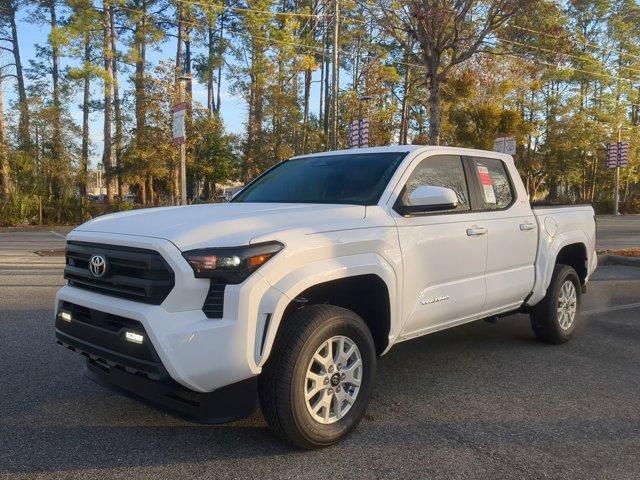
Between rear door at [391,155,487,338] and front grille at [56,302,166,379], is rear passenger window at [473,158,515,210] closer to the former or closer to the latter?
rear door at [391,155,487,338]

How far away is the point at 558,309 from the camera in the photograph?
575cm

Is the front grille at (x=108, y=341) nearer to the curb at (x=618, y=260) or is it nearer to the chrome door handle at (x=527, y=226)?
the chrome door handle at (x=527, y=226)

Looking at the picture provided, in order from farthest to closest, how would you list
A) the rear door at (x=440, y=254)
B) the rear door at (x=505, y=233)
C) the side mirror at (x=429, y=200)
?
the rear door at (x=505, y=233) < the rear door at (x=440, y=254) < the side mirror at (x=429, y=200)

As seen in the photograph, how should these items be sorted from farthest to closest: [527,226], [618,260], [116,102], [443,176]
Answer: [116,102] < [618,260] < [527,226] < [443,176]

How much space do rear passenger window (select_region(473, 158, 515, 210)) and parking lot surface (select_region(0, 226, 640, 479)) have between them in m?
1.45

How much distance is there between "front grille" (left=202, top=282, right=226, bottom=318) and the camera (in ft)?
9.93

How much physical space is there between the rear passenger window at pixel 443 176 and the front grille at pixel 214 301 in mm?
1778

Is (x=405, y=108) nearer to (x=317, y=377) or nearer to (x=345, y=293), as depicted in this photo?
(x=345, y=293)

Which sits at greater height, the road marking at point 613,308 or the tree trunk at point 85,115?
the tree trunk at point 85,115

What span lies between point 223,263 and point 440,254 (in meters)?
1.78

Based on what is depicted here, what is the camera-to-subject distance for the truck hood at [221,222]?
3119 mm

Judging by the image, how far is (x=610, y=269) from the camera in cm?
1162

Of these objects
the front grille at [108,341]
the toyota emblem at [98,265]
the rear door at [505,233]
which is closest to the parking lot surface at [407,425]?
the front grille at [108,341]

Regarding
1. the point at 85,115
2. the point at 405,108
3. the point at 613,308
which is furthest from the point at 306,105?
the point at 613,308
